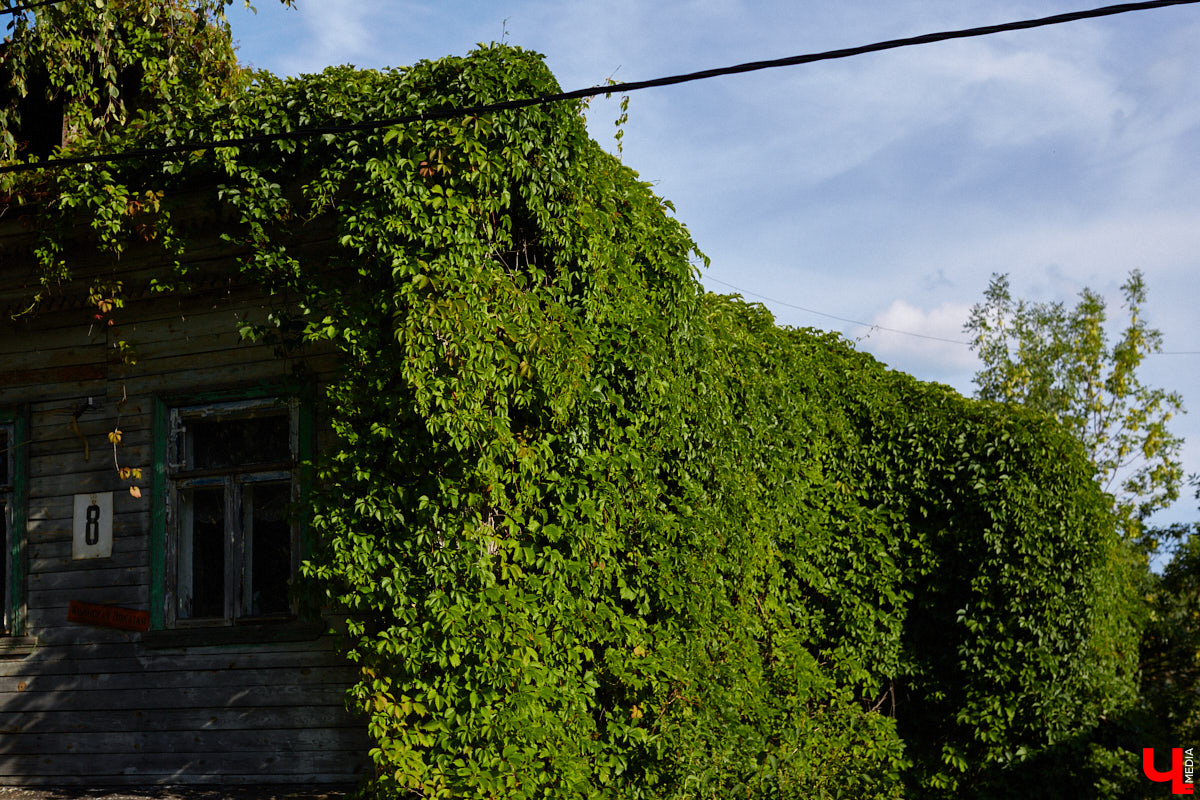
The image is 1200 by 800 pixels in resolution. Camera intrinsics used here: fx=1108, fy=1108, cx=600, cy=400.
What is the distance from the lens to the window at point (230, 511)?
8281 millimetres

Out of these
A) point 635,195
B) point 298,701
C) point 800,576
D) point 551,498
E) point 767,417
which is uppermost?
point 635,195

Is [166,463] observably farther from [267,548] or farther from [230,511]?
[267,548]

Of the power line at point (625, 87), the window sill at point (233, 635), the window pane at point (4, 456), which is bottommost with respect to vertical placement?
the window sill at point (233, 635)

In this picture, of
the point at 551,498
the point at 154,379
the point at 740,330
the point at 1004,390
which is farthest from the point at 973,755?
the point at 1004,390

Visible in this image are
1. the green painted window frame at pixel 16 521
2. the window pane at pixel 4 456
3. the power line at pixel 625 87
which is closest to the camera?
the power line at pixel 625 87

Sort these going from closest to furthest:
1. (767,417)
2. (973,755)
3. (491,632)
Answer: (491,632), (767,417), (973,755)

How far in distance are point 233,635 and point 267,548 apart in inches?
26.6

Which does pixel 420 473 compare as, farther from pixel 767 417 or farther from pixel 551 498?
pixel 767 417

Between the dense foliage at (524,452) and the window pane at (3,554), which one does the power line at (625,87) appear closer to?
the dense foliage at (524,452)

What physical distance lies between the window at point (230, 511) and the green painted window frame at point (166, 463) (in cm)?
3

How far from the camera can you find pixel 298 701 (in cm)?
784

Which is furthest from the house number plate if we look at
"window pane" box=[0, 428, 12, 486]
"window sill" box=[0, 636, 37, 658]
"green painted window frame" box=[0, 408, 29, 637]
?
"window pane" box=[0, 428, 12, 486]

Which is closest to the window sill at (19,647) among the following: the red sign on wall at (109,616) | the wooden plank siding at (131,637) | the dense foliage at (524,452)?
the wooden plank siding at (131,637)

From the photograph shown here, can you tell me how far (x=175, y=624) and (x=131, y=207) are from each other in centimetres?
314
